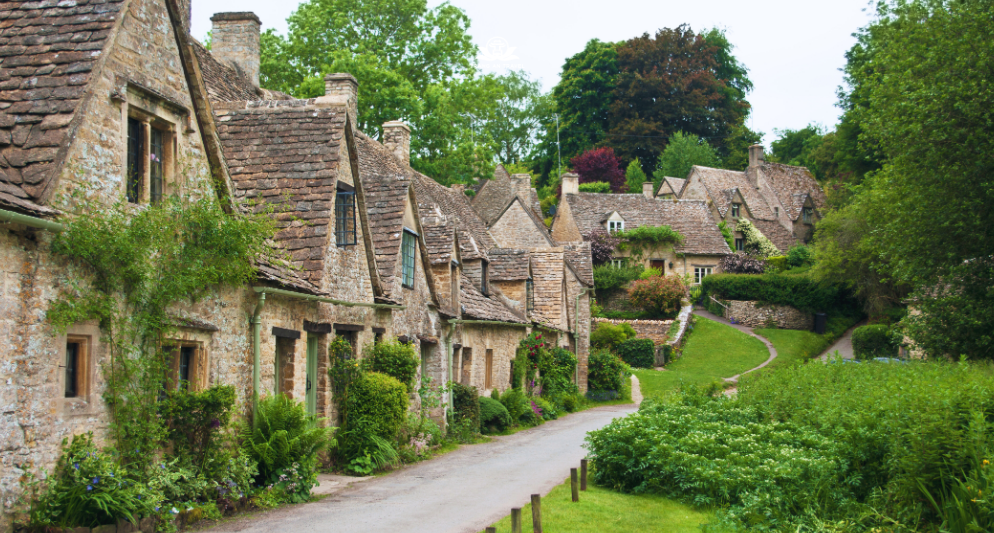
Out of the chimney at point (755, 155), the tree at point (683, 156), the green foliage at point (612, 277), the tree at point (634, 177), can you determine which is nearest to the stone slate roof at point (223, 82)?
the green foliage at point (612, 277)

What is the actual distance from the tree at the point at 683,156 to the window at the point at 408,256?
2256 inches

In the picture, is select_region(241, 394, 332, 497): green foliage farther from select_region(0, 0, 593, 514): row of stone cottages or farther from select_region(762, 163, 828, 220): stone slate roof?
select_region(762, 163, 828, 220): stone slate roof

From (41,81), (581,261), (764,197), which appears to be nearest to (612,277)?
(581,261)

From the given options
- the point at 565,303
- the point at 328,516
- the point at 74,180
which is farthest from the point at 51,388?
the point at 565,303

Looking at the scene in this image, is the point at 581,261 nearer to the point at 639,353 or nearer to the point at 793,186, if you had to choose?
the point at 639,353

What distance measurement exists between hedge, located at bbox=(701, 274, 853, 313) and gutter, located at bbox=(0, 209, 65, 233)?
4827cm

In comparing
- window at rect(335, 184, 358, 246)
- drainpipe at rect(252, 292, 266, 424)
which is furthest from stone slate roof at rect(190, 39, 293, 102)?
drainpipe at rect(252, 292, 266, 424)

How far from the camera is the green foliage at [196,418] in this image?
35.1 feet

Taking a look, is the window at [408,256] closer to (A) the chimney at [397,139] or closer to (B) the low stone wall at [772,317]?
(A) the chimney at [397,139]

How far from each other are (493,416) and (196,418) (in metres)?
13.2

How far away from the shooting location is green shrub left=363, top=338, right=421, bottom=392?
56.9 ft

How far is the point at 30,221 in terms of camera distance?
26.7ft

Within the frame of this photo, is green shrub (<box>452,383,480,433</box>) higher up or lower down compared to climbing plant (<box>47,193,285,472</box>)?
lower down

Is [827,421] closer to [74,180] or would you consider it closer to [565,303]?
[74,180]
